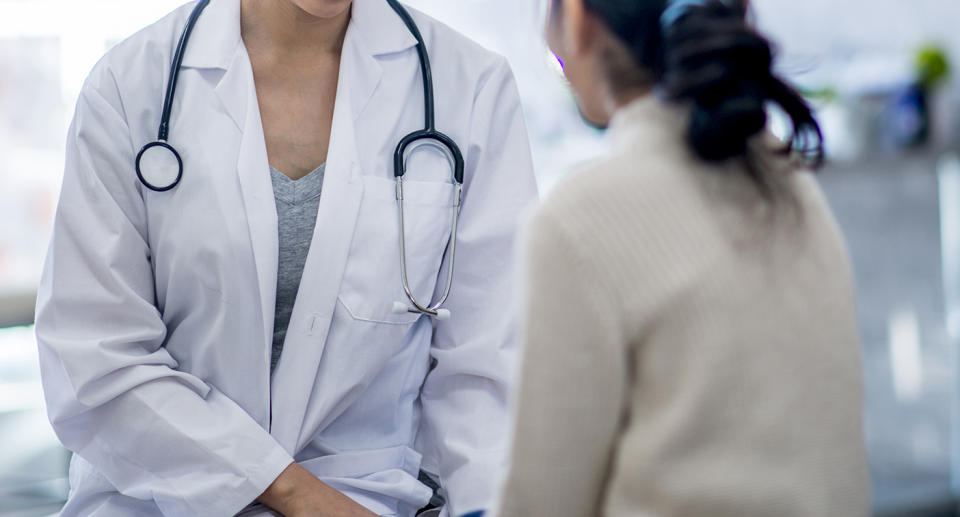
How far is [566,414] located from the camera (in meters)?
0.70

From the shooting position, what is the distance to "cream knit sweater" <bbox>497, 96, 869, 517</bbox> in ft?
2.26

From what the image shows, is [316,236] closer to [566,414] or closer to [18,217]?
[566,414]

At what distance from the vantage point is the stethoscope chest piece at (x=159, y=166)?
109 cm

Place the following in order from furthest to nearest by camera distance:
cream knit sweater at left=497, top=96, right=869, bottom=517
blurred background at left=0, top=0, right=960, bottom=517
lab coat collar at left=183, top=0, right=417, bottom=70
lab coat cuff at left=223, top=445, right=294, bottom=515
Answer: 1. blurred background at left=0, top=0, right=960, bottom=517
2. lab coat collar at left=183, top=0, right=417, bottom=70
3. lab coat cuff at left=223, top=445, right=294, bottom=515
4. cream knit sweater at left=497, top=96, right=869, bottom=517

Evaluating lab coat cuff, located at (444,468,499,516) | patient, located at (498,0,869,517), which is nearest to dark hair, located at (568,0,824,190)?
patient, located at (498,0,869,517)

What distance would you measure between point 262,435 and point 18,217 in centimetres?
191

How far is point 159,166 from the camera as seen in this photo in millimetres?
1101

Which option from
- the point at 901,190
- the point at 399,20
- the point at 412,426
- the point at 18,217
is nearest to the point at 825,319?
the point at 412,426

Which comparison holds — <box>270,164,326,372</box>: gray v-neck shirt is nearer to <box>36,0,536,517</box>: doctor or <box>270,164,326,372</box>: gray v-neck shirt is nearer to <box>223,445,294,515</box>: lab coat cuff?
<box>36,0,536,517</box>: doctor

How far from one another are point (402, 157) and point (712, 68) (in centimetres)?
54

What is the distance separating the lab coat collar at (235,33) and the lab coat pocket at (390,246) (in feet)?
0.68

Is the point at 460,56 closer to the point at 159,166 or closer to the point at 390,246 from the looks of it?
the point at 390,246

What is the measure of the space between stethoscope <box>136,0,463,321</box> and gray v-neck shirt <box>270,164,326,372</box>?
0.36ft

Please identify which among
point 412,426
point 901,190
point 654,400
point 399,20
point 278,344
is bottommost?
point 901,190
